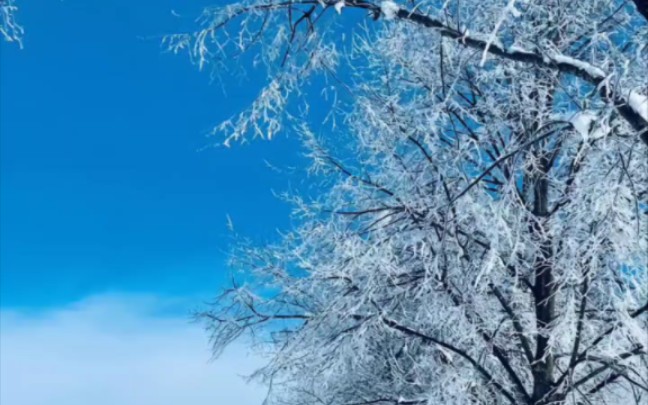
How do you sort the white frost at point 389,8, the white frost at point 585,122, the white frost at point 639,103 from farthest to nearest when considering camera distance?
the white frost at point 389,8, the white frost at point 585,122, the white frost at point 639,103

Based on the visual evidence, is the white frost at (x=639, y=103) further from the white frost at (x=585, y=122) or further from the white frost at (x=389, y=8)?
the white frost at (x=389, y=8)

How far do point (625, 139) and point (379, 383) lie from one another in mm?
4447

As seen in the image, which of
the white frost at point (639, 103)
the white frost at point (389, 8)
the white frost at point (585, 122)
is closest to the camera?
the white frost at point (639, 103)

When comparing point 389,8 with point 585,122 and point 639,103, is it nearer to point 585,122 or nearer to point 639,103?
point 585,122

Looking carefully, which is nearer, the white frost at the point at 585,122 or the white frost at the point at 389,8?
the white frost at the point at 585,122

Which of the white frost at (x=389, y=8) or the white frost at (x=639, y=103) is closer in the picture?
the white frost at (x=639, y=103)

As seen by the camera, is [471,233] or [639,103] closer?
[639,103]

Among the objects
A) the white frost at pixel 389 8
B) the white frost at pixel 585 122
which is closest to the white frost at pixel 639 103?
the white frost at pixel 585 122

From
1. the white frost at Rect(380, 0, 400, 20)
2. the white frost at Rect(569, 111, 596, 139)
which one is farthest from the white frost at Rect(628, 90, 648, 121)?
the white frost at Rect(380, 0, 400, 20)

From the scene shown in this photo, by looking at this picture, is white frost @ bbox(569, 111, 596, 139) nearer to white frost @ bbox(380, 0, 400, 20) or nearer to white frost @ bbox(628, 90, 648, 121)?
white frost @ bbox(628, 90, 648, 121)

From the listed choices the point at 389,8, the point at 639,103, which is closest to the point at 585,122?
the point at 639,103

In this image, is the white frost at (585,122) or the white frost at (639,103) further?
the white frost at (585,122)

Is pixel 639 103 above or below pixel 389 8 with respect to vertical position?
below

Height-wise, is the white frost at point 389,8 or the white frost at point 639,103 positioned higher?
the white frost at point 389,8
